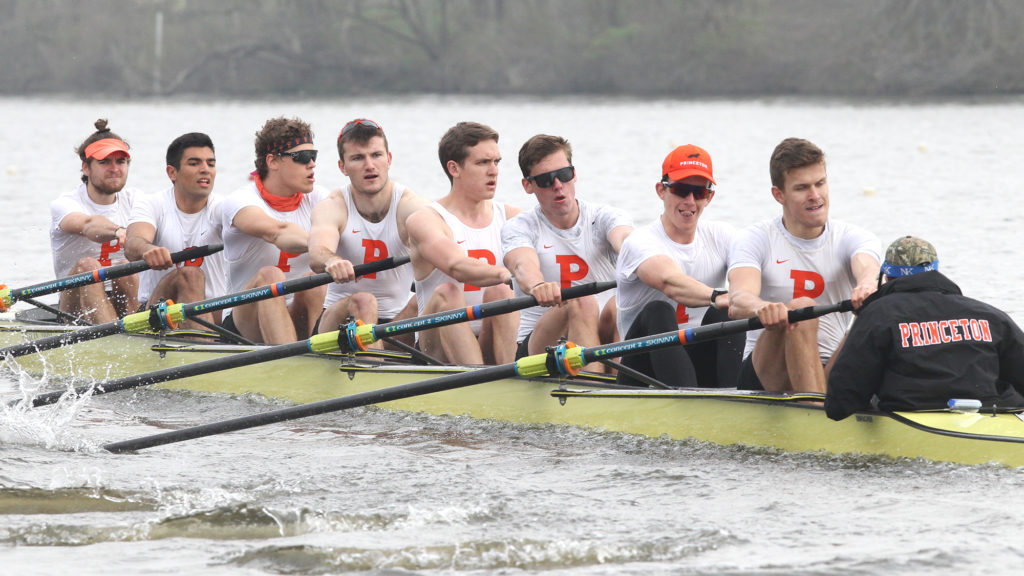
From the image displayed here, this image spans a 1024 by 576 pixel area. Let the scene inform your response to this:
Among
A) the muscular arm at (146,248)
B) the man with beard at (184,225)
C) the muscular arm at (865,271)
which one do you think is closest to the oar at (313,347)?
the muscular arm at (865,271)

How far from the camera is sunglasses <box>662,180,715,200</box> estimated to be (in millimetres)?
6840

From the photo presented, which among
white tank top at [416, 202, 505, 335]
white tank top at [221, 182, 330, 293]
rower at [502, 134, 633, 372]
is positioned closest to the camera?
rower at [502, 134, 633, 372]

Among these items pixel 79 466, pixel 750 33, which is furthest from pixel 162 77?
pixel 79 466

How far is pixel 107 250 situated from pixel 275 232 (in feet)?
6.92

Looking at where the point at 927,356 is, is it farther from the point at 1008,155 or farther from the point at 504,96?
the point at 504,96

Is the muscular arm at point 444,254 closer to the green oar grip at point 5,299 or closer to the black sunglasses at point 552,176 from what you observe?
the black sunglasses at point 552,176

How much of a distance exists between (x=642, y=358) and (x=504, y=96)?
46022mm

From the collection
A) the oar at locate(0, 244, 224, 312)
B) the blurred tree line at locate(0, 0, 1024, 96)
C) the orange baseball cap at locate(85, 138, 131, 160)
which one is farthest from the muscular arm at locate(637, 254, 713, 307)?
the blurred tree line at locate(0, 0, 1024, 96)

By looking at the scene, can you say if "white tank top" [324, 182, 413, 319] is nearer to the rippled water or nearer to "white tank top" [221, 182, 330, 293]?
"white tank top" [221, 182, 330, 293]

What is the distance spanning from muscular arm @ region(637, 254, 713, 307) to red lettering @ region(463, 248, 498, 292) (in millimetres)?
1285

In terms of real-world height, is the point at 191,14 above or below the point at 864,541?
above

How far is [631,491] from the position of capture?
19.8 feet

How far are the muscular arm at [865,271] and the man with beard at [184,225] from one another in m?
4.45

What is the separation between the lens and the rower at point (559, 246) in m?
7.27
